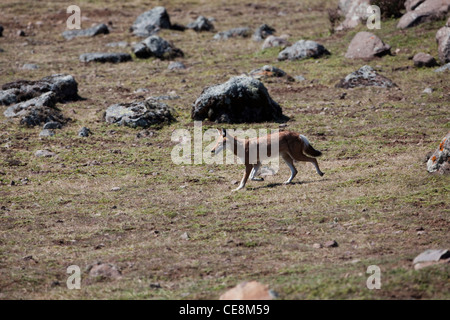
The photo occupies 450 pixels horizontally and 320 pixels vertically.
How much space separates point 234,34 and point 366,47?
9169 mm

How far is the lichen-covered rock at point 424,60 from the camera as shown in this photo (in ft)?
73.1

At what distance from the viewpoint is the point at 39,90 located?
69.2 feet

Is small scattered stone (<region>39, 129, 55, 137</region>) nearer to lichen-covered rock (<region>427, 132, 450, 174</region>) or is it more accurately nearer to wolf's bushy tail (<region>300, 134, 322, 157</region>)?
wolf's bushy tail (<region>300, 134, 322, 157</region>)

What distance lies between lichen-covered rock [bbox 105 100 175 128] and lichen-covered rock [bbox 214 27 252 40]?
43.3 feet

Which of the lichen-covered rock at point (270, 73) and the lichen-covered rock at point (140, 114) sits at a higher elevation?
the lichen-covered rock at point (270, 73)

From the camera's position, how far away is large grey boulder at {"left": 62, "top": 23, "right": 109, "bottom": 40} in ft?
107

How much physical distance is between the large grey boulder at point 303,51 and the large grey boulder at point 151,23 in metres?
9.96

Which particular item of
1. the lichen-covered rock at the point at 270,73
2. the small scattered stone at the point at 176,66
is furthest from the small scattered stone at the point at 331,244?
the small scattered stone at the point at 176,66

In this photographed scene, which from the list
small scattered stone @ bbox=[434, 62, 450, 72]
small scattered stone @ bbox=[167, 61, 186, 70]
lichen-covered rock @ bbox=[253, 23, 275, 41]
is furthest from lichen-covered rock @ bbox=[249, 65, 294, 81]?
lichen-covered rock @ bbox=[253, 23, 275, 41]

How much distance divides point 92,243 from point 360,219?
16.4 ft

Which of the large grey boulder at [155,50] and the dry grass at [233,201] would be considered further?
the large grey boulder at [155,50]

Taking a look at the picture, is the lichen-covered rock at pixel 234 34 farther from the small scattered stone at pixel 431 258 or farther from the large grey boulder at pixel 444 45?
the small scattered stone at pixel 431 258

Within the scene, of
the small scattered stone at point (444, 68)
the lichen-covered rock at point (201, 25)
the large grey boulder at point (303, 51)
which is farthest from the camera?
the lichen-covered rock at point (201, 25)
